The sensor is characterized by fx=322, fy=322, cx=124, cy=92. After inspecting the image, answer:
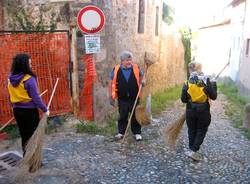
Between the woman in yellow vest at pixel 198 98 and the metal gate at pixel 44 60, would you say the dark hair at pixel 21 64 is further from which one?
the woman in yellow vest at pixel 198 98

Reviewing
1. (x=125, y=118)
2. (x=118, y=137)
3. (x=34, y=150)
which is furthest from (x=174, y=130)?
(x=34, y=150)

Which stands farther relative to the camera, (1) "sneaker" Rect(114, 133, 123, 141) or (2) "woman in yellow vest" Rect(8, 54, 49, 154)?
(1) "sneaker" Rect(114, 133, 123, 141)

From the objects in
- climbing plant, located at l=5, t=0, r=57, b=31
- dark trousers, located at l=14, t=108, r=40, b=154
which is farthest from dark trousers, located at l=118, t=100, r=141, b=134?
climbing plant, located at l=5, t=0, r=57, b=31

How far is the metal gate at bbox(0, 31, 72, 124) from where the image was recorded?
245 inches

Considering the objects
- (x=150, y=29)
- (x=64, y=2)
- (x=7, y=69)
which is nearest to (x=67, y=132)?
(x=7, y=69)

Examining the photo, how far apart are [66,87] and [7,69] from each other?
4.29 ft

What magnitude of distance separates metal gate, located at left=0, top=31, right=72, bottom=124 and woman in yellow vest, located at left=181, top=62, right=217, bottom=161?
2.91 m

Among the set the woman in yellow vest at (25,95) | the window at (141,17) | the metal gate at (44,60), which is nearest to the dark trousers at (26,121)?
the woman in yellow vest at (25,95)

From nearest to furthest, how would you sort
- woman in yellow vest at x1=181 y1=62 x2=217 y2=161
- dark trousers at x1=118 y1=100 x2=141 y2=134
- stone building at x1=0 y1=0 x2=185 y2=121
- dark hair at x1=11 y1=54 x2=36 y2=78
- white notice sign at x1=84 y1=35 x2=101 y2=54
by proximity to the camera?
dark hair at x1=11 y1=54 x2=36 y2=78
woman in yellow vest at x1=181 y1=62 x2=217 y2=161
dark trousers at x1=118 y1=100 x2=141 y2=134
white notice sign at x1=84 y1=35 x2=101 y2=54
stone building at x1=0 y1=0 x2=185 y2=121

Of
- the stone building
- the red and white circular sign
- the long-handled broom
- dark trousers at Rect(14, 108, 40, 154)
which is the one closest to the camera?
dark trousers at Rect(14, 108, 40, 154)

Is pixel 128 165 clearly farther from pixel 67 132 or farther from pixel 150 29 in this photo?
pixel 150 29

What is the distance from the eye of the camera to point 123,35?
366 inches

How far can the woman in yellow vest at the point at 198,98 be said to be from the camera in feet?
16.2

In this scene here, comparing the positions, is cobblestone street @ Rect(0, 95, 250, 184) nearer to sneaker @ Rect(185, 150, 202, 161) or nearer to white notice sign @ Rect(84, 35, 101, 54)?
sneaker @ Rect(185, 150, 202, 161)
